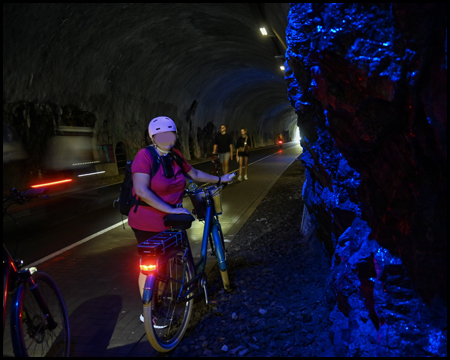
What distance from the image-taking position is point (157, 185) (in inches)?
133

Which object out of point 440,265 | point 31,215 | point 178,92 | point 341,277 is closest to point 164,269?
point 341,277

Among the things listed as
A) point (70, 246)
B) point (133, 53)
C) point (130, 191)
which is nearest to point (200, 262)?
point (130, 191)

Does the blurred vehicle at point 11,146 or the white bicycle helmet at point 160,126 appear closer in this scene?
the white bicycle helmet at point 160,126

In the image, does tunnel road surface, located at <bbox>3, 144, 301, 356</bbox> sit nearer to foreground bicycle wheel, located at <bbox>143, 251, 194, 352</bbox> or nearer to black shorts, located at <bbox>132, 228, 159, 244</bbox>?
foreground bicycle wheel, located at <bbox>143, 251, 194, 352</bbox>

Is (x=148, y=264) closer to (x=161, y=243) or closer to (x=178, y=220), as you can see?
(x=161, y=243)

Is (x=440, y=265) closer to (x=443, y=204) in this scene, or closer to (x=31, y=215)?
(x=443, y=204)

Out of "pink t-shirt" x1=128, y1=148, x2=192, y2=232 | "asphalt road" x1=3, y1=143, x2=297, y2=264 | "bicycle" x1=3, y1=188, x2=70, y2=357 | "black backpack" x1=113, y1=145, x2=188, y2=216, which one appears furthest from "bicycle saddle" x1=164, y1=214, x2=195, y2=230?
"asphalt road" x1=3, y1=143, x2=297, y2=264

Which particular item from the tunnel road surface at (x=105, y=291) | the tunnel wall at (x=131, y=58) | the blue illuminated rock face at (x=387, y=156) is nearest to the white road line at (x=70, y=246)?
the tunnel road surface at (x=105, y=291)

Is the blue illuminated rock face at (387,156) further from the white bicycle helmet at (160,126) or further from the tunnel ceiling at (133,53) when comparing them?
the tunnel ceiling at (133,53)

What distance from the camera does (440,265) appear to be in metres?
2.39

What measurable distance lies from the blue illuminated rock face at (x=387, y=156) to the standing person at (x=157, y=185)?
1310mm

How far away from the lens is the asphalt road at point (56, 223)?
21.9 ft

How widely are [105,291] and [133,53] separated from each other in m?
13.2

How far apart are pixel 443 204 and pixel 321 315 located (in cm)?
180
